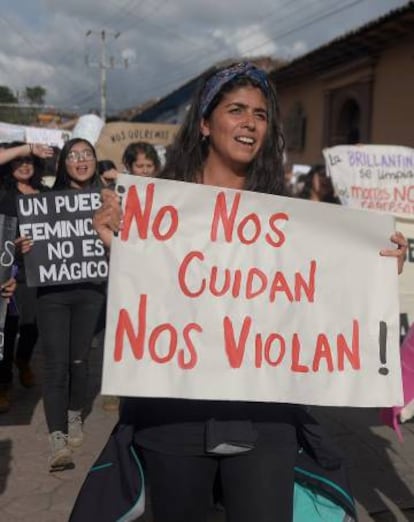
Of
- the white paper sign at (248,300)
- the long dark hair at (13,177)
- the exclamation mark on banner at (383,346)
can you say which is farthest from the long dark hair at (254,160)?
the long dark hair at (13,177)

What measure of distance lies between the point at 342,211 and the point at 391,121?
12214 millimetres

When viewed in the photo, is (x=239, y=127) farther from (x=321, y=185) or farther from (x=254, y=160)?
(x=321, y=185)

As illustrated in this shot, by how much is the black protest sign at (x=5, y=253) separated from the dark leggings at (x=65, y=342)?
758mm

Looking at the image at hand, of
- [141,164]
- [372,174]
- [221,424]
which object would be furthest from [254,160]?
[372,174]

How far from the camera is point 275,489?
1.93m

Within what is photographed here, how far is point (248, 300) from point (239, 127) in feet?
1.63

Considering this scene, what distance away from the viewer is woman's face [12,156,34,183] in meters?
4.89

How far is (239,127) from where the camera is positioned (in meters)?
2.08

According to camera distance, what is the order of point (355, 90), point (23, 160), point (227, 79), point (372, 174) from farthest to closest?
1. point (355, 90)
2. point (372, 174)
3. point (23, 160)
4. point (227, 79)

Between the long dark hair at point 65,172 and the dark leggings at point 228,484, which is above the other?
the long dark hair at point 65,172

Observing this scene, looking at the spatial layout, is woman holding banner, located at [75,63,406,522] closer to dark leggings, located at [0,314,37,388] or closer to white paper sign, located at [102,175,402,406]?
white paper sign, located at [102,175,402,406]

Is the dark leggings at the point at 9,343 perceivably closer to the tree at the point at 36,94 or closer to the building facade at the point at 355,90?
the building facade at the point at 355,90

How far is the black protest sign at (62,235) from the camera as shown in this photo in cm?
410

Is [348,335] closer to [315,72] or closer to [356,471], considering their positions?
[356,471]
